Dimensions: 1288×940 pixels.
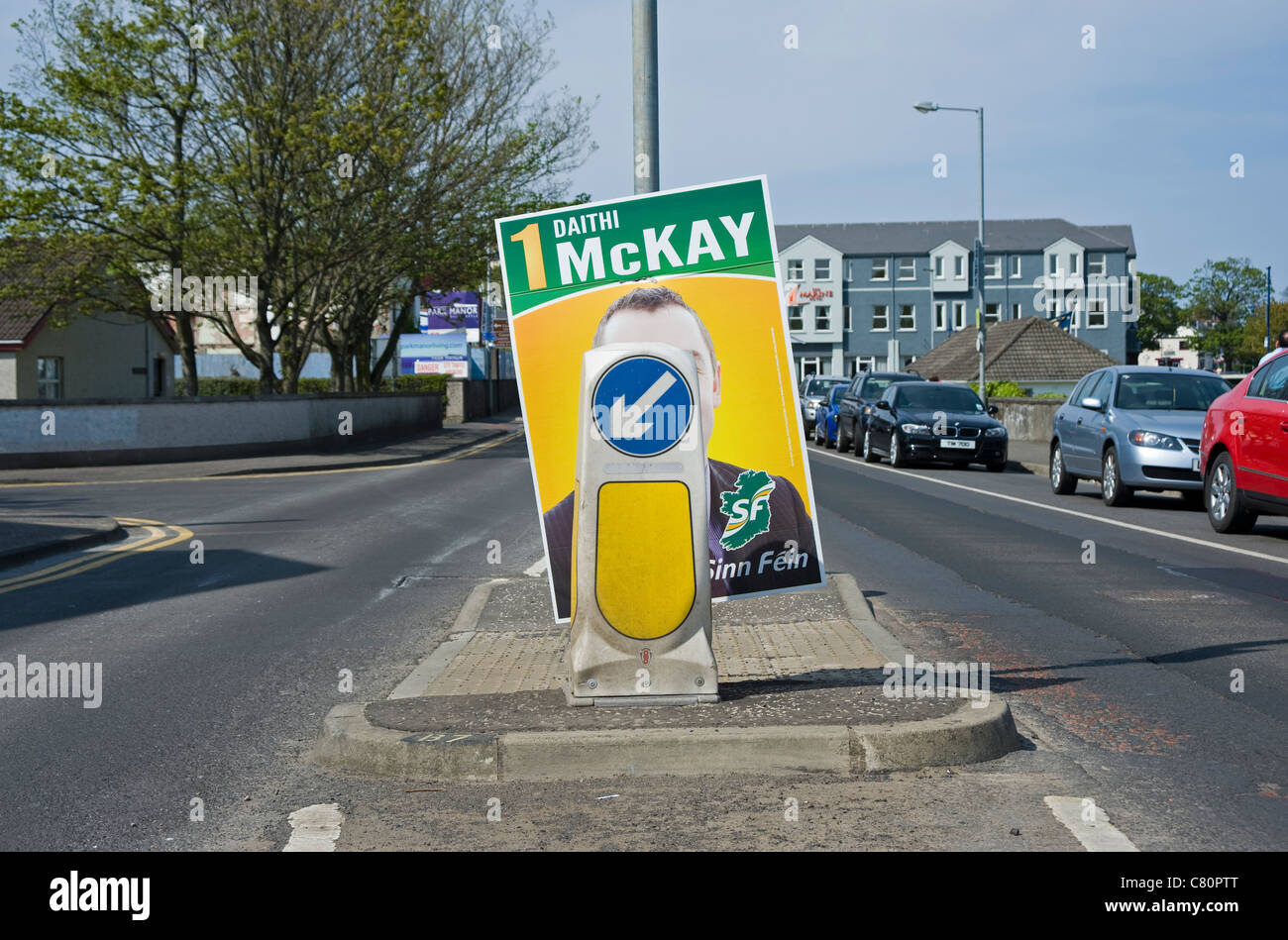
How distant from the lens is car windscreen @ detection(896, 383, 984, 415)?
26.5m

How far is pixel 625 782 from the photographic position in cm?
503

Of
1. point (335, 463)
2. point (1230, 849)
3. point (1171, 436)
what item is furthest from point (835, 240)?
point (1230, 849)

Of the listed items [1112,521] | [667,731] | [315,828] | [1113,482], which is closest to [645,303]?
[667,731]

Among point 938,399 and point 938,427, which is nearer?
point 938,427

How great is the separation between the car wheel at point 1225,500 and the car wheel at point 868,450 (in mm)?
14651

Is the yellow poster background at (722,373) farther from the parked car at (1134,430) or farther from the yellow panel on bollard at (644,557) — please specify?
the parked car at (1134,430)

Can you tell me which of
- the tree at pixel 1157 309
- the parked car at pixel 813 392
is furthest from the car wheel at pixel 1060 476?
the tree at pixel 1157 309

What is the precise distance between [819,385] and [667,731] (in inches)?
1500

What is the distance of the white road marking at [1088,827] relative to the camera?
167 inches

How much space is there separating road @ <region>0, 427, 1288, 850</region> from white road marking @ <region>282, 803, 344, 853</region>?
0.16ft

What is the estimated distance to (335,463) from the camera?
28.1 metres

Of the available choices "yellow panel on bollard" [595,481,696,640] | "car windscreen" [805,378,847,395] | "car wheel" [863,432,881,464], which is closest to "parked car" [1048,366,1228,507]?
"car wheel" [863,432,881,464]

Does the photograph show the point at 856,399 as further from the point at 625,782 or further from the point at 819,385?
the point at 625,782
